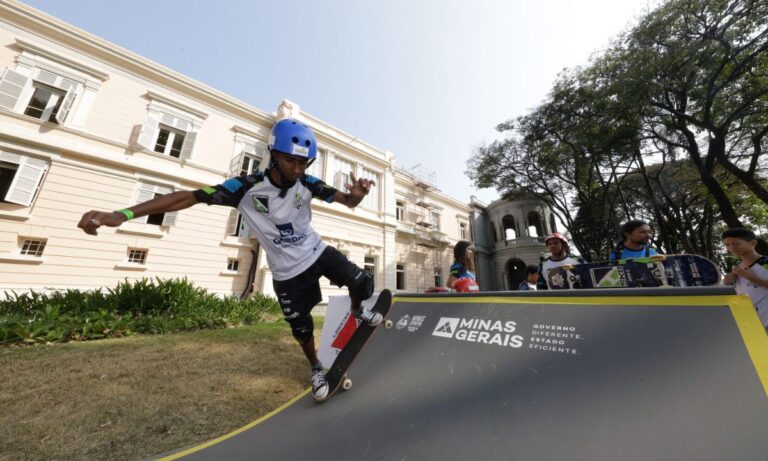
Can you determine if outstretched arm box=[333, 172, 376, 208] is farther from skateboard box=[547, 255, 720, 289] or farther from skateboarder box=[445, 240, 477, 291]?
skateboard box=[547, 255, 720, 289]

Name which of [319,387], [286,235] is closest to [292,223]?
[286,235]

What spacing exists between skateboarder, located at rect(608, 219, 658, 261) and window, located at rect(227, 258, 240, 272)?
38.9 feet

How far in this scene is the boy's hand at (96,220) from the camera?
158 cm

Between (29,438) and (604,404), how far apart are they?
11.5 ft

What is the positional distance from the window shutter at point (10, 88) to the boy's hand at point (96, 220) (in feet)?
38.0

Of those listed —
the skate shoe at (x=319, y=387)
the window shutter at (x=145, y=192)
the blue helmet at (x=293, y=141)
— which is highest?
the window shutter at (x=145, y=192)

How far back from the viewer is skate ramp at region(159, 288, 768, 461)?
95 cm

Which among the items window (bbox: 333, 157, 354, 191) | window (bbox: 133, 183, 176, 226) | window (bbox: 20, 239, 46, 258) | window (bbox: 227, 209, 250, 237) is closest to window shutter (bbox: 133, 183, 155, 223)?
window (bbox: 133, 183, 176, 226)

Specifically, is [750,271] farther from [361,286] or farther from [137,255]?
[137,255]

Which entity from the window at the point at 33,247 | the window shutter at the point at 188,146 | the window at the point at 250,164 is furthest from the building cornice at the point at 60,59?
the window at the point at 33,247

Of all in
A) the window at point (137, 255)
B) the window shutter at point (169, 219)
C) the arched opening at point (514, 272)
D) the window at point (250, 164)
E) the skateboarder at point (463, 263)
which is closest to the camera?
the skateboarder at point (463, 263)

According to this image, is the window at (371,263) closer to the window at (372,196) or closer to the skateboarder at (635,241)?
the window at (372,196)

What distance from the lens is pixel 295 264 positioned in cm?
222

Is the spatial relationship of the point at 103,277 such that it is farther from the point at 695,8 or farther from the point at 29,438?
the point at 695,8
